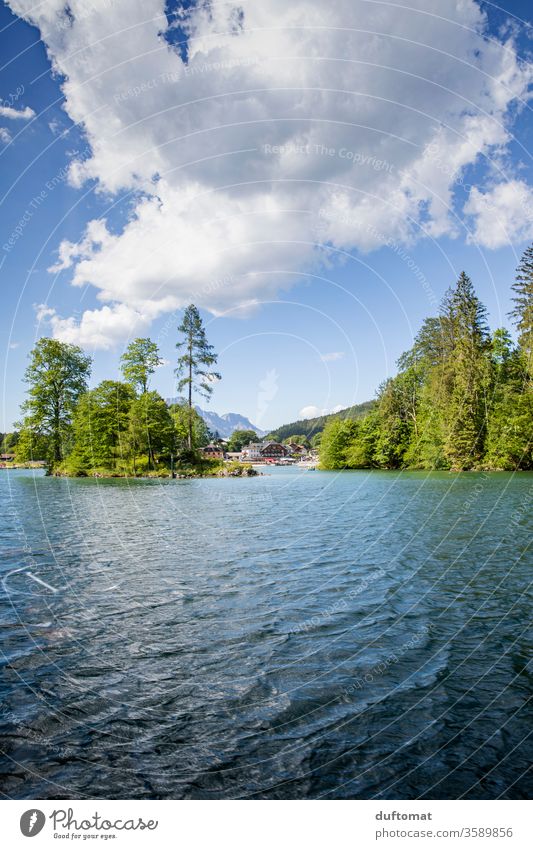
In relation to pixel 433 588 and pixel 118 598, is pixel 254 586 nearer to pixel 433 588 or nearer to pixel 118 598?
pixel 118 598

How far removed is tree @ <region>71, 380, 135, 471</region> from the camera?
6456cm

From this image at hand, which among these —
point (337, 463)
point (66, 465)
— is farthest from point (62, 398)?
point (337, 463)

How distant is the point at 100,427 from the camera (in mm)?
64562

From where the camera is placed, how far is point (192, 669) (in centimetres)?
771

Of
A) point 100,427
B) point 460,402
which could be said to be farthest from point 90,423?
point 460,402

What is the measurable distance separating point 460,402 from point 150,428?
42.3 meters

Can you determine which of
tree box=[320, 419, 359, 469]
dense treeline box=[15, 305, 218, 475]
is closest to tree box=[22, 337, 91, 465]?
dense treeline box=[15, 305, 218, 475]

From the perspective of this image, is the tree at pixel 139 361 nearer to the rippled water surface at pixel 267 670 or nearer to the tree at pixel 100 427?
the tree at pixel 100 427

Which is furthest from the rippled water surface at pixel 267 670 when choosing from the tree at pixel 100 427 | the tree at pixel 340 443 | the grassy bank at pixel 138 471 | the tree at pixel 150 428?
the tree at pixel 340 443

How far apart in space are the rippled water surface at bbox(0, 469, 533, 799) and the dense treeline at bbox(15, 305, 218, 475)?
48604mm

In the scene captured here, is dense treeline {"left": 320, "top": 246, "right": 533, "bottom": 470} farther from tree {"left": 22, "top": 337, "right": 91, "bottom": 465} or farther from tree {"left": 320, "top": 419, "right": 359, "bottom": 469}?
tree {"left": 22, "top": 337, "right": 91, "bottom": 465}

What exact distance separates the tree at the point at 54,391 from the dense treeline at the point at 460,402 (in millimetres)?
52283
